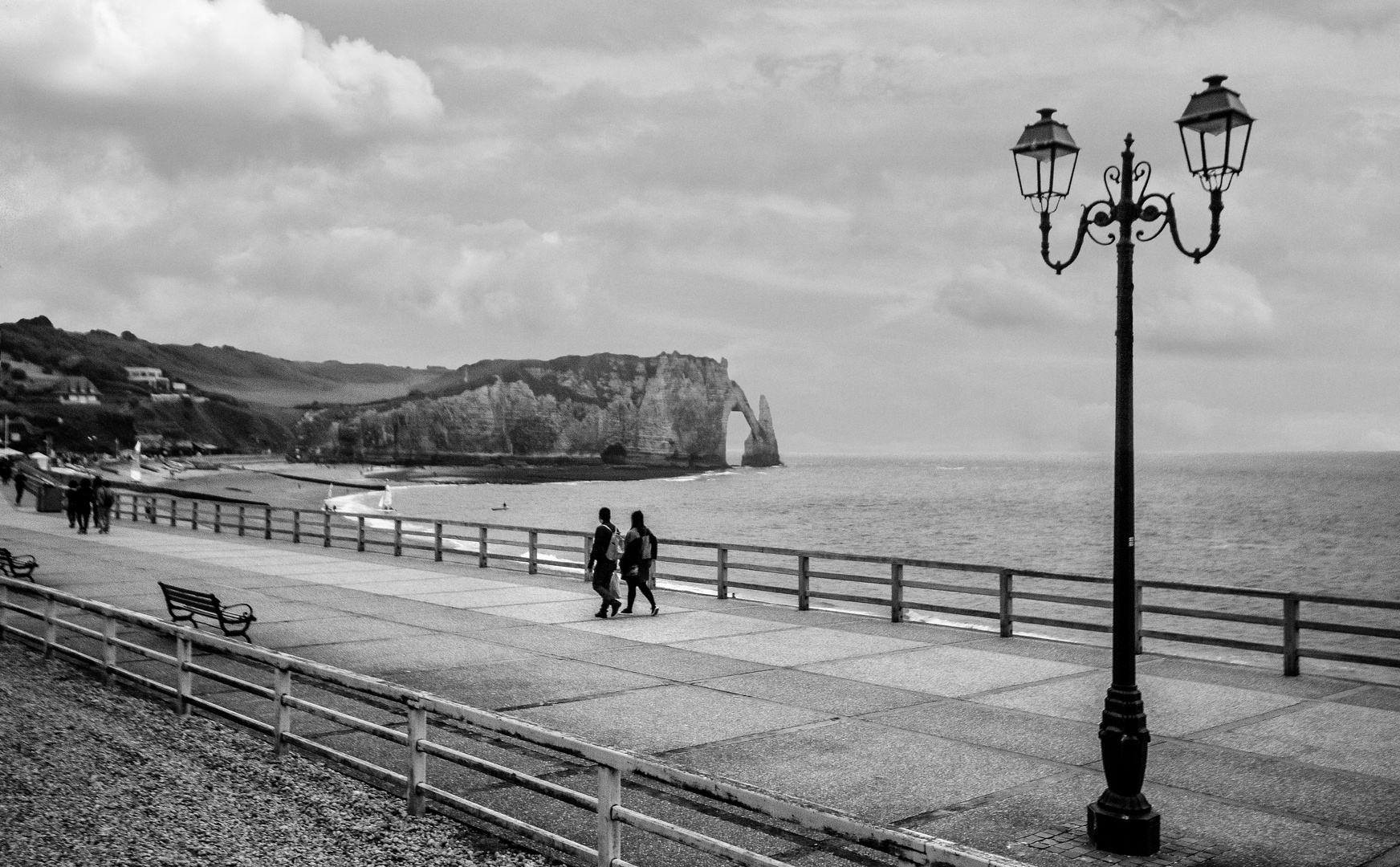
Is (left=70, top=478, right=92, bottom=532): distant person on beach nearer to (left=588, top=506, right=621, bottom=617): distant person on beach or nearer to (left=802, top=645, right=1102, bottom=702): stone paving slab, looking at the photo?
(left=588, top=506, right=621, bottom=617): distant person on beach

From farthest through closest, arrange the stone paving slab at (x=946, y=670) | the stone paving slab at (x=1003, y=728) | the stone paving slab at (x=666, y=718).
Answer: the stone paving slab at (x=946, y=670), the stone paving slab at (x=666, y=718), the stone paving slab at (x=1003, y=728)

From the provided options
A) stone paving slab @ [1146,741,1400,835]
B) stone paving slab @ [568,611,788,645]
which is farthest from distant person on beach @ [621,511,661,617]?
stone paving slab @ [1146,741,1400,835]

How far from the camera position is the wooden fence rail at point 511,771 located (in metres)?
5.05

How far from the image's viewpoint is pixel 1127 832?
7301 mm

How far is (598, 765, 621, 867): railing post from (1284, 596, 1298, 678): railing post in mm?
10027

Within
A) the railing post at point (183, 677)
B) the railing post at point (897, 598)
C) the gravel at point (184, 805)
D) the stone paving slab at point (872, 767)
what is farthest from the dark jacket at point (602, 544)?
the gravel at point (184, 805)

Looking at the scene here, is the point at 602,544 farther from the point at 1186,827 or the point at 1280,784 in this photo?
the point at 1186,827

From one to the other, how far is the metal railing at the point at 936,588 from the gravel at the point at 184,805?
7.86 metres

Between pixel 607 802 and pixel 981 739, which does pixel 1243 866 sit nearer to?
pixel 981 739

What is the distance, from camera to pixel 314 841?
23.9ft

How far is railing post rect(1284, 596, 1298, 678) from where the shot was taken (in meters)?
13.4

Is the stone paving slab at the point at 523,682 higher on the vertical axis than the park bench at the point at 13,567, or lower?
lower

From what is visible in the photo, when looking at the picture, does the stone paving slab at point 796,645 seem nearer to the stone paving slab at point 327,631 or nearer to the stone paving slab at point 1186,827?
the stone paving slab at point 327,631

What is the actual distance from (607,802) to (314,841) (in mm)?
2259
